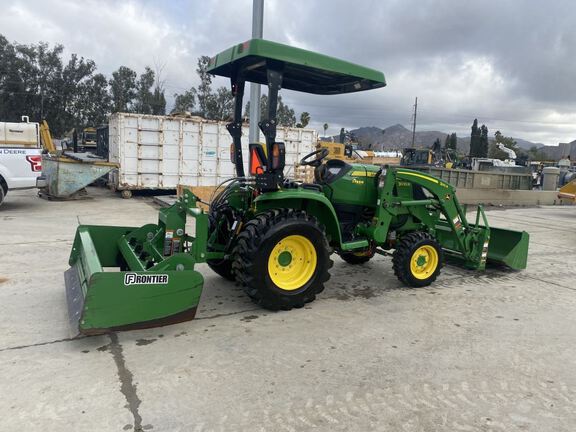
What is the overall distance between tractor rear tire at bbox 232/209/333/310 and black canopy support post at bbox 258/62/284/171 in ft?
Answer: 1.91

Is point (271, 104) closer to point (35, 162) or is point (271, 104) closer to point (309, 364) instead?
point (309, 364)

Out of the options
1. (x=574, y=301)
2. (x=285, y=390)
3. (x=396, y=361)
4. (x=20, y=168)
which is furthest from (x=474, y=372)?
(x=20, y=168)

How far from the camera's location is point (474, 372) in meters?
3.38

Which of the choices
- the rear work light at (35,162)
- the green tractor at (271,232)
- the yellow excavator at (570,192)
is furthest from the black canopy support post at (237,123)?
the yellow excavator at (570,192)

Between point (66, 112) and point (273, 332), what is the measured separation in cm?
4691

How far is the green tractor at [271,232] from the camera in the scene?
3.67m

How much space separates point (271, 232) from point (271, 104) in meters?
1.23

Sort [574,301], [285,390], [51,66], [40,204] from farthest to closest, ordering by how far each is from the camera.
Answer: [51,66], [40,204], [574,301], [285,390]

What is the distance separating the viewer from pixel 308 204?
15.7 feet

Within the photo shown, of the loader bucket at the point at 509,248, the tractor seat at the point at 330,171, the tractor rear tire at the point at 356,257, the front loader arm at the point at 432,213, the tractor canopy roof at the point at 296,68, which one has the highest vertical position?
the tractor canopy roof at the point at 296,68

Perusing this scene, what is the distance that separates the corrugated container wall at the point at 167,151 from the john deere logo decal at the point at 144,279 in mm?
9754

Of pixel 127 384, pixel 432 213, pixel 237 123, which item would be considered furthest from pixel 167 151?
pixel 127 384

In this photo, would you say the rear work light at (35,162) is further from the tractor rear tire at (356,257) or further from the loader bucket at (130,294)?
the tractor rear tire at (356,257)

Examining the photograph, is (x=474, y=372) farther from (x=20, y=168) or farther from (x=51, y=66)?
(x=51, y=66)
